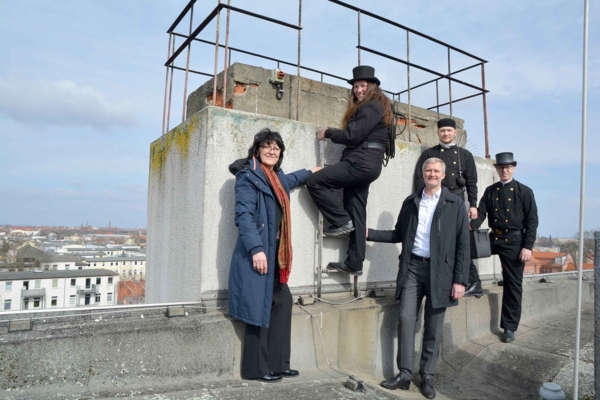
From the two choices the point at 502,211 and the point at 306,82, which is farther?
the point at 306,82

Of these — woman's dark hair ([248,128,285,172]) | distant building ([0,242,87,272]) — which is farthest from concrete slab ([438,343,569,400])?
distant building ([0,242,87,272])

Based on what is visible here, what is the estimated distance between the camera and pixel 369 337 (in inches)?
153

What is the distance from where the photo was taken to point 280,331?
3.28 metres

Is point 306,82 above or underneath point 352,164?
above

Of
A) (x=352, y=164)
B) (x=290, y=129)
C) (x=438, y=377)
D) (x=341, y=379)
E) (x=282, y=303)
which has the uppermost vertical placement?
(x=290, y=129)

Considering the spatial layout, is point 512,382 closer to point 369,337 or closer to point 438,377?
point 438,377

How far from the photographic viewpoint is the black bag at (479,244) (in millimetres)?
4250

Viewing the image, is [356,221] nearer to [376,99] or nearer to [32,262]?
[376,99]

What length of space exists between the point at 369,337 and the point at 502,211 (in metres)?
2.15

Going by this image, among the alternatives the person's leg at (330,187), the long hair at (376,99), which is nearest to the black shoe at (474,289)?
the person's leg at (330,187)

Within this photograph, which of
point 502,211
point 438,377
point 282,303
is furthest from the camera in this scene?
point 502,211

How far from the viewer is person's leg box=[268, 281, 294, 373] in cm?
324

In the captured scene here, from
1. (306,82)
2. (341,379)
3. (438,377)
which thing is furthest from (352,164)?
(306,82)

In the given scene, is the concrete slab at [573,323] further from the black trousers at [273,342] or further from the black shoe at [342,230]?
the black trousers at [273,342]
